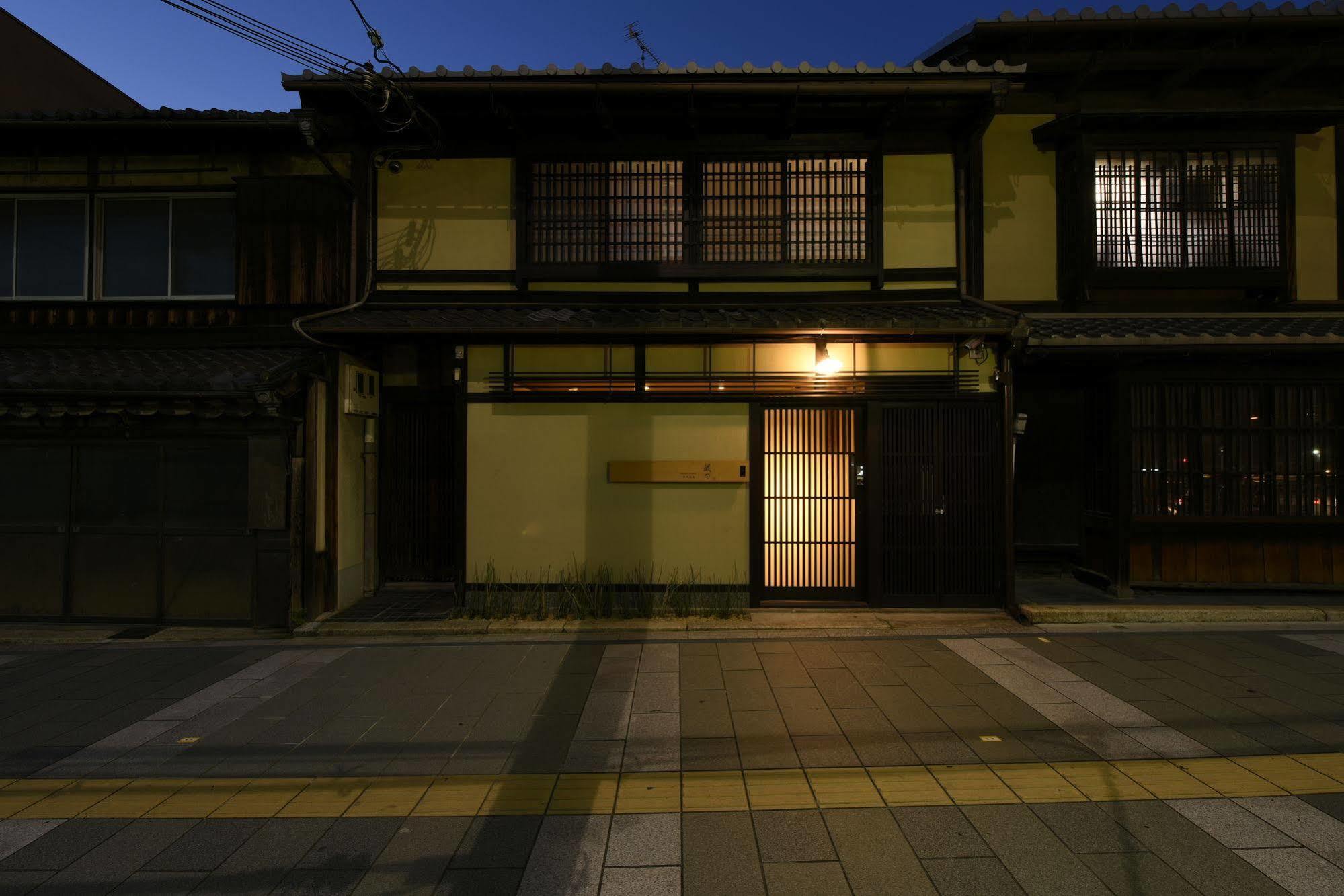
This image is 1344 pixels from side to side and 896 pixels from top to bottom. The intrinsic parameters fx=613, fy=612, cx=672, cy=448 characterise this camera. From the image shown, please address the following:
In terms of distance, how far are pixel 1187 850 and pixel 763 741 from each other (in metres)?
2.57

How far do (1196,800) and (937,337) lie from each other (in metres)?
5.64

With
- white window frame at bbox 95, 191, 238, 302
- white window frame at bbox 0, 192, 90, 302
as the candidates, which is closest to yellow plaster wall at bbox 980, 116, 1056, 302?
white window frame at bbox 95, 191, 238, 302

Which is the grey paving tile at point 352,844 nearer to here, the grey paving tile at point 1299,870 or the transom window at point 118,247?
the grey paving tile at point 1299,870

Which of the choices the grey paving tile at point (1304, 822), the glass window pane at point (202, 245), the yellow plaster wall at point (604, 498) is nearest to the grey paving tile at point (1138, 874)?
the grey paving tile at point (1304, 822)

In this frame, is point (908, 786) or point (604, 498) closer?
point (908, 786)

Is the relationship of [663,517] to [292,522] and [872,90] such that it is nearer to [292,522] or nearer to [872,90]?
[292,522]

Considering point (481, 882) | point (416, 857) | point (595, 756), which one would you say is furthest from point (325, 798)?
point (595, 756)

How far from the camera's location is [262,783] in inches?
169

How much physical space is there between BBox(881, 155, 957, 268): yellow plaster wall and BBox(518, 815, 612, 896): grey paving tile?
7.79 m

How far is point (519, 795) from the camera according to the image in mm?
4094

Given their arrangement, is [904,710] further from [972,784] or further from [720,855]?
[720,855]

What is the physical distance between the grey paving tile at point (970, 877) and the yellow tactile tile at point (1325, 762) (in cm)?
290

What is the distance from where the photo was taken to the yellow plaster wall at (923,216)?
28.4ft

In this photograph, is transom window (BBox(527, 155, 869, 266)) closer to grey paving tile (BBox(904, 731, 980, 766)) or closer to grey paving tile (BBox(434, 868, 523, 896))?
grey paving tile (BBox(904, 731, 980, 766))
